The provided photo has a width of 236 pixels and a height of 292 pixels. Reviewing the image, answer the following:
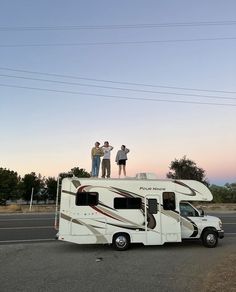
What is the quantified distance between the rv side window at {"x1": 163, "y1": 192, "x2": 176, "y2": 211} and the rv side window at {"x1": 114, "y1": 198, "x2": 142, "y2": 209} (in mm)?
943

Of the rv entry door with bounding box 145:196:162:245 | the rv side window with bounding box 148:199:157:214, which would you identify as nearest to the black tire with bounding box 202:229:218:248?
the rv entry door with bounding box 145:196:162:245

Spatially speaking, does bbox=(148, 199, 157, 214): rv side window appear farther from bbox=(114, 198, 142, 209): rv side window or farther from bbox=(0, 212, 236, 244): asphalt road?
bbox=(0, 212, 236, 244): asphalt road

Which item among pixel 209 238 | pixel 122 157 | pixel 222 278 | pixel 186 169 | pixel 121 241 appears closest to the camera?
pixel 222 278

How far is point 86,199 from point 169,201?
3090mm

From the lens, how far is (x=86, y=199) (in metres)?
14.8

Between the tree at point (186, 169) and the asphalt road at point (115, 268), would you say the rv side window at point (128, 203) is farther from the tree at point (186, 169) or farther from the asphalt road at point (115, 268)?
the tree at point (186, 169)

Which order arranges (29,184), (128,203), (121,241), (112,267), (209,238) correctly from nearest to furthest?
(112,267), (121,241), (128,203), (209,238), (29,184)

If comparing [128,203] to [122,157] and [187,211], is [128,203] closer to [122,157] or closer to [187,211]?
[187,211]

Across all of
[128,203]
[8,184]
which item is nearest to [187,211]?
[128,203]

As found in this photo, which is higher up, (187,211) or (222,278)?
(187,211)

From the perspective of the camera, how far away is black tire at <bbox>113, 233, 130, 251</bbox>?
48.0 feet

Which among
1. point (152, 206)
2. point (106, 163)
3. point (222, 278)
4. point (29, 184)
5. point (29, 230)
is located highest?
point (29, 184)

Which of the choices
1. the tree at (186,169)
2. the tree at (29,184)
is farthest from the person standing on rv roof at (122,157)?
the tree at (29,184)

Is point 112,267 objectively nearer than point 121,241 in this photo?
Yes
